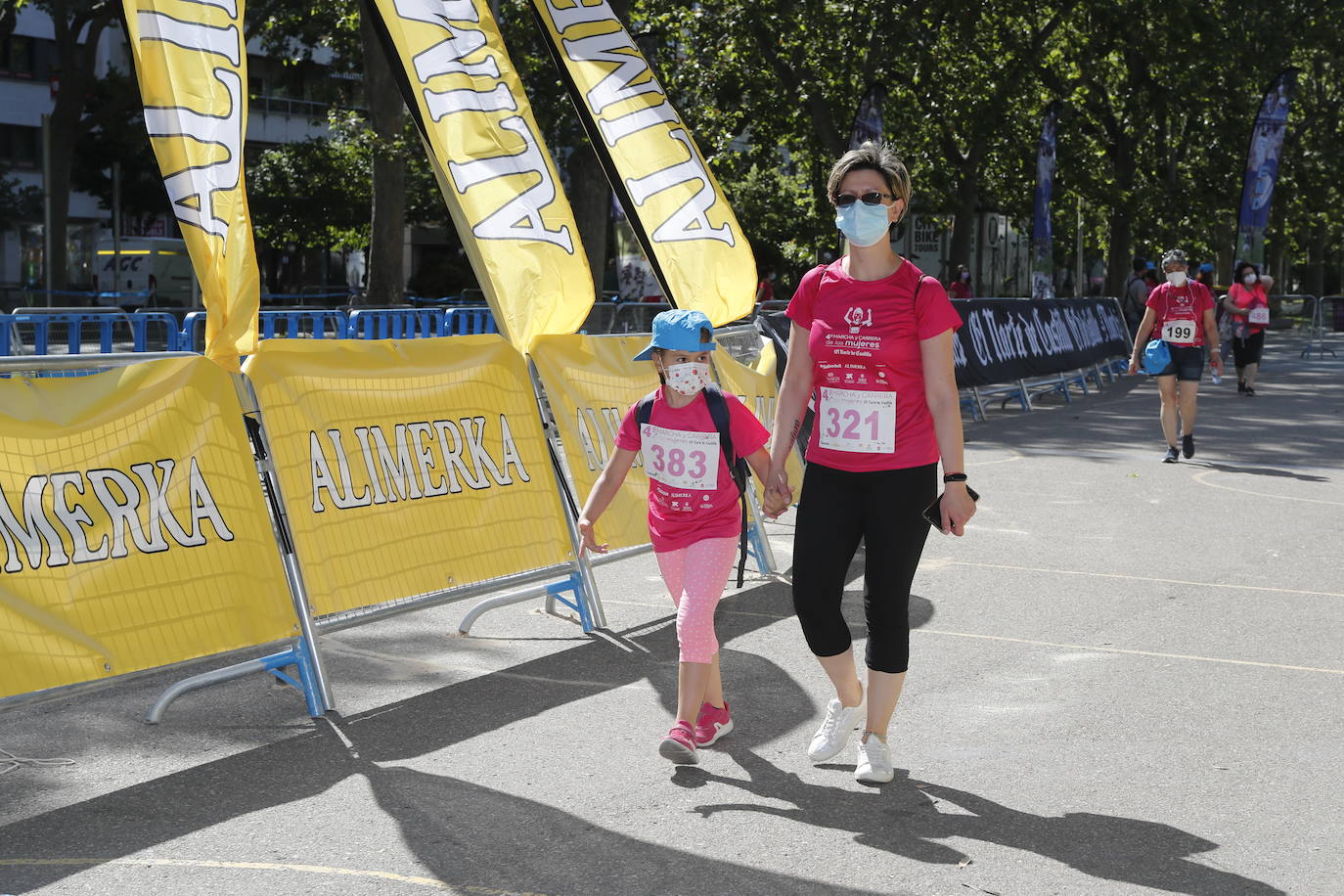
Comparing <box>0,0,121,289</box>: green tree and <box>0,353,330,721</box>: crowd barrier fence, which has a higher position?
<box>0,0,121,289</box>: green tree

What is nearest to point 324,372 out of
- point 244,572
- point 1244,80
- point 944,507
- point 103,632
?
point 244,572

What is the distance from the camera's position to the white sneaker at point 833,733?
17.8ft

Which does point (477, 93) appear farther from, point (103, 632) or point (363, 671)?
point (103, 632)

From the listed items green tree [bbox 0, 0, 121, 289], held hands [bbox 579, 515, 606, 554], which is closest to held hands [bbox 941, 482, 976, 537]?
held hands [bbox 579, 515, 606, 554]

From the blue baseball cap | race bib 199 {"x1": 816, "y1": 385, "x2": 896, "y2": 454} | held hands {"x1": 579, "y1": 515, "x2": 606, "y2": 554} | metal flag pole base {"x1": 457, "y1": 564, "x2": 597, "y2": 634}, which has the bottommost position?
metal flag pole base {"x1": 457, "y1": 564, "x2": 597, "y2": 634}

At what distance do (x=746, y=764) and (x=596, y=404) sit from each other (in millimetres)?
2981

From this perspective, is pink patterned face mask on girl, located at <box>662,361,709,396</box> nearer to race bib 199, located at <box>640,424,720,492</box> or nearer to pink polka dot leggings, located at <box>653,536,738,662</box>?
race bib 199, located at <box>640,424,720,492</box>

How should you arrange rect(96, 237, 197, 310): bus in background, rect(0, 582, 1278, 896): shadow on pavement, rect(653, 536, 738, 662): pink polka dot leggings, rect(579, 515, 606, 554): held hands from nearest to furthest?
rect(0, 582, 1278, 896): shadow on pavement, rect(653, 536, 738, 662): pink polka dot leggings, rect(579, 515, 606, 554): held hands, rect(96, 237, 197, 310): bus in background

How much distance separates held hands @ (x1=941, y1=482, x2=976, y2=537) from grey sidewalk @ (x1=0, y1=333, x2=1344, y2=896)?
0.91m

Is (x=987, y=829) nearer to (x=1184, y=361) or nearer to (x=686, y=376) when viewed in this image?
(x=686, y=376)

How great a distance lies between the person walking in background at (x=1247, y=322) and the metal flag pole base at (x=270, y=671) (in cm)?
1923

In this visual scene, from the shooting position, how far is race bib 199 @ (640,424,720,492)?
5660 mm

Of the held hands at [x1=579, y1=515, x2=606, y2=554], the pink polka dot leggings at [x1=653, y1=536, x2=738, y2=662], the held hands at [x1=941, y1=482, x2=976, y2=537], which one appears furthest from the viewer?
the held hands at [x1=579, y1=515, x2=606, y2=554]

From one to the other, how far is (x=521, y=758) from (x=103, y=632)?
5.00ft
